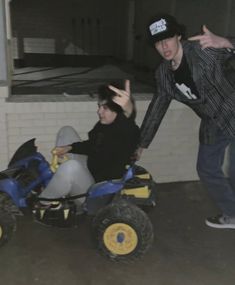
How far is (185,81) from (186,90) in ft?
0.23

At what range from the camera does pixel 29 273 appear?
2533 mm

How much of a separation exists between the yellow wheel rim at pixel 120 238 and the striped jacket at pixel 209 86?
0.93m

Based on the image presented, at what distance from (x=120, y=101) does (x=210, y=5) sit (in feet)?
11.0

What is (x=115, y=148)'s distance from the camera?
2.75 metres

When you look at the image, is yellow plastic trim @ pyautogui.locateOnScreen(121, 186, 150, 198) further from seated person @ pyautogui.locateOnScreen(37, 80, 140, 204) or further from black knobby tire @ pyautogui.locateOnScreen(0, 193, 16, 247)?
black knobby tire @ pyautogui.locateOnScreen(0, 193, 16, 247)

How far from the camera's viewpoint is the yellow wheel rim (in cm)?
258

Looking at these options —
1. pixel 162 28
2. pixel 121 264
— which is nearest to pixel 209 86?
pixel 162 28

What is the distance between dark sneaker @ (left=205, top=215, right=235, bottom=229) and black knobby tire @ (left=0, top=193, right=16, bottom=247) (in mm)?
1590

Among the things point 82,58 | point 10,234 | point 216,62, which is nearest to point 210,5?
point 216,62

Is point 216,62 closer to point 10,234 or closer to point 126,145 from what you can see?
point 126,145

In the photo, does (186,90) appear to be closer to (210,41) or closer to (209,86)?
(209,86)

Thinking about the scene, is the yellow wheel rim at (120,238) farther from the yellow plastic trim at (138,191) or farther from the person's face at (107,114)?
the person's face at (107,114)

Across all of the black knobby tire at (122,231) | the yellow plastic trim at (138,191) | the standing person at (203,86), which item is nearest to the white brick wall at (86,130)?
the standing person at (203,86)

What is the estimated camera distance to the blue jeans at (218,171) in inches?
119
